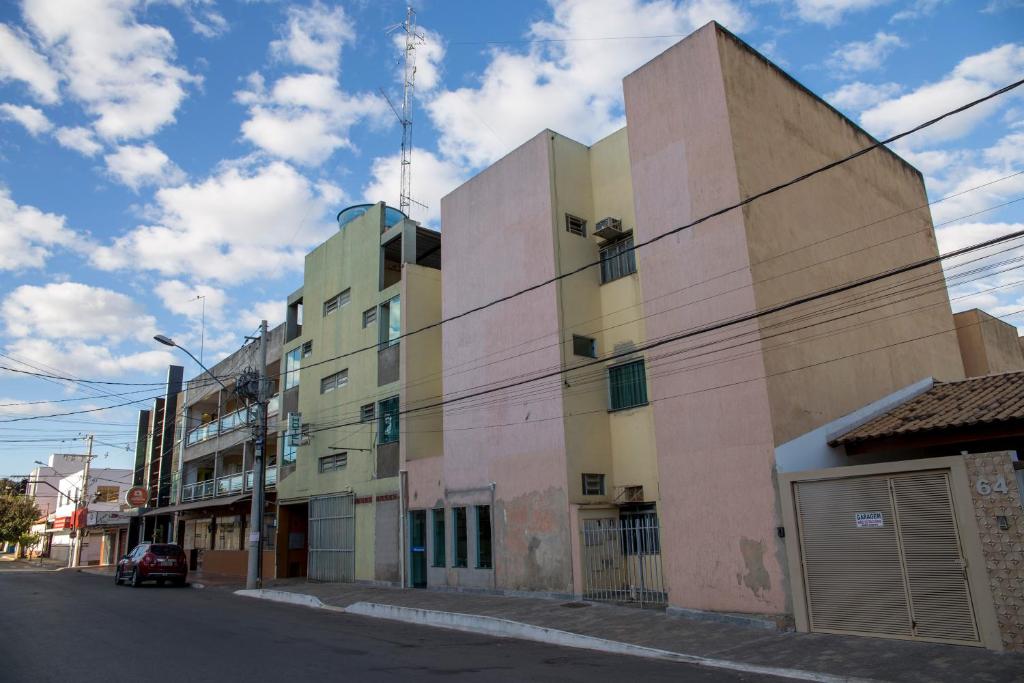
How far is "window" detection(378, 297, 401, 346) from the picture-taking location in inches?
923

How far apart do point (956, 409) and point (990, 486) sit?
159 inches

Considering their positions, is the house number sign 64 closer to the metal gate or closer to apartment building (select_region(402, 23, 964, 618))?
apartment building (select_region(402, 23, 964, 618))

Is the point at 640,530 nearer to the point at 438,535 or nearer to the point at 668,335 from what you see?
the point at 668,335

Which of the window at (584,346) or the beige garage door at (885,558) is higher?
the window at (584,346)

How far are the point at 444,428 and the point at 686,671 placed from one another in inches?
481

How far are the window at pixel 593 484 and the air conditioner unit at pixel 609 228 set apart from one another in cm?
595

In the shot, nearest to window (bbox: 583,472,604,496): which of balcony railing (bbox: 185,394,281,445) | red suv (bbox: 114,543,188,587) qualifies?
balcony railing (bbox: 185,394,281,445)

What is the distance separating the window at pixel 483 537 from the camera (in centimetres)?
1859

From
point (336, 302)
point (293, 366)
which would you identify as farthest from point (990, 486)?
point (293, 366)

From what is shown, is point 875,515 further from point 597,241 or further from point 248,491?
point 248,491

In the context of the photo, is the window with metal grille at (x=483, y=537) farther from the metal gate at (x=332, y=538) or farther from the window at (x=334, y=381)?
the window at (x=334, y=381)

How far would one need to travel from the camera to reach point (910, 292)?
60.5 feet

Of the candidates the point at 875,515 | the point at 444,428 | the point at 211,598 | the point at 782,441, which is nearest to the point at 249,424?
the point at 211,598

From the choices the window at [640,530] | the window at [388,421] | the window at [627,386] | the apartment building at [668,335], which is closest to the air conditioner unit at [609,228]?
the apartment building at [668,335]
